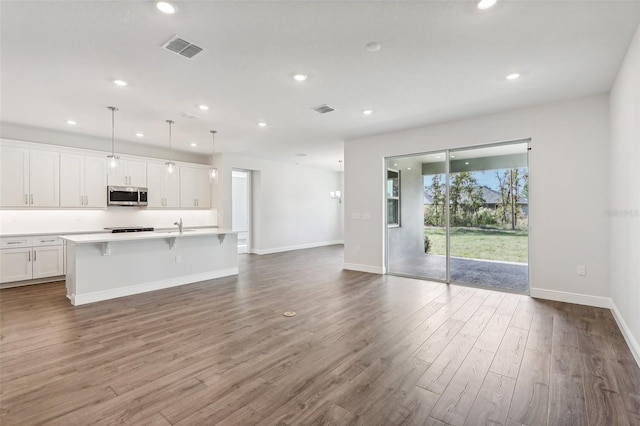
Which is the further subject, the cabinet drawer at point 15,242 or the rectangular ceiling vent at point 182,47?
the cabinet drawer at point 15,242

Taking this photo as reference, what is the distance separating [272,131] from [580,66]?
179 inches

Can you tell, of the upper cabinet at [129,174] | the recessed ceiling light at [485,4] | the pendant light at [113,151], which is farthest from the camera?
the upper cabinet at [129,174]

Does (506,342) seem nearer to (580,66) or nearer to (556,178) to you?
(556,178)

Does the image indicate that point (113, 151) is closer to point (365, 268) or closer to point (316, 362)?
point (365, 268)

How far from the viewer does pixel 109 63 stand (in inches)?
124

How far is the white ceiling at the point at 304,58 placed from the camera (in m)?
2.36

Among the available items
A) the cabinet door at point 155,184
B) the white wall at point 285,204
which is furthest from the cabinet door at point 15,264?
the white wall at point 285,204

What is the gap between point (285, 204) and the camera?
9.59m

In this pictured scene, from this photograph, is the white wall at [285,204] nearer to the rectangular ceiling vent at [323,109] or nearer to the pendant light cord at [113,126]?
the pendant light cord at [113,126]

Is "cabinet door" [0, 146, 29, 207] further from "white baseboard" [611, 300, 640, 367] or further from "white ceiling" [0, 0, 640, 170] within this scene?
"white baseboard" [611, 300, 640, 367]

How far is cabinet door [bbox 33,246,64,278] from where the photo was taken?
5.30m

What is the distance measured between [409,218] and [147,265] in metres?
4.83

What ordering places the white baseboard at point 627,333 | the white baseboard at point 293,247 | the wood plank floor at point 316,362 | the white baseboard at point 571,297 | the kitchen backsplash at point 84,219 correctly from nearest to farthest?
the wood plank floor at point 316,362, the white baseboard at point 627,333, the white baseboard at point 571,297, the kitchen backsplash at point 84,219, the white baseboard at point 293,247

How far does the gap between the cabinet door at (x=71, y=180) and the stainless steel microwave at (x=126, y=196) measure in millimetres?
477
